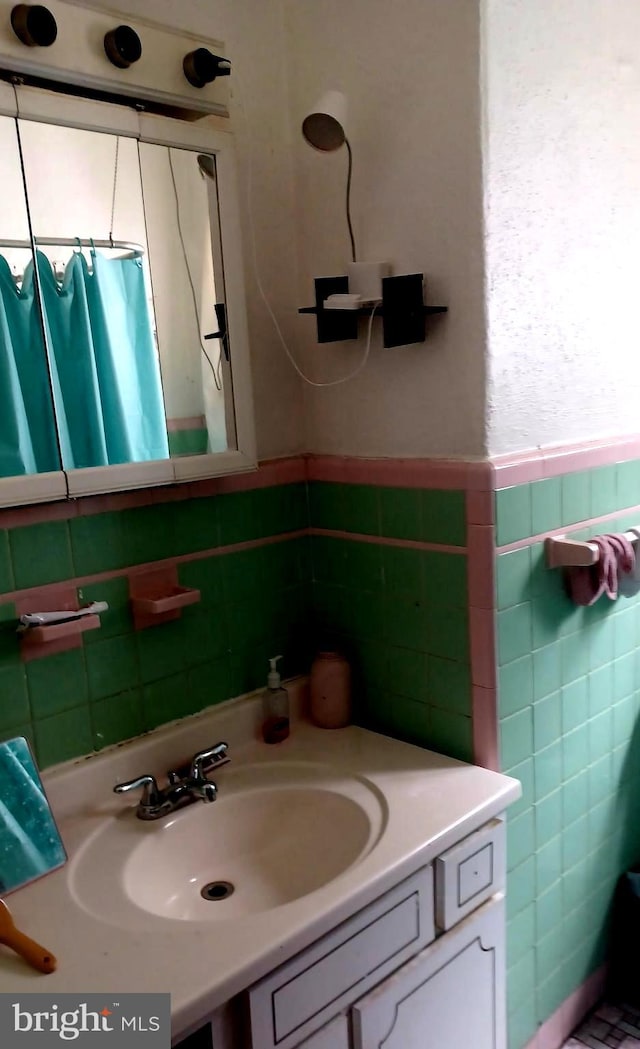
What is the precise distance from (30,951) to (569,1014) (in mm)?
1321

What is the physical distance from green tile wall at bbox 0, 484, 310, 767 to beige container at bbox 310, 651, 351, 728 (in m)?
0.11

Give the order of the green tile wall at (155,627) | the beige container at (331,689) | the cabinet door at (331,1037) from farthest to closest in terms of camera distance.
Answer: the beige container at (331,689)
the green tile wall at (155,627)
the cabinet door at (331,1037)

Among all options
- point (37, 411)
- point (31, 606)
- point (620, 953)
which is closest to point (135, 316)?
point (37, 411)

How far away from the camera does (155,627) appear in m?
1.42

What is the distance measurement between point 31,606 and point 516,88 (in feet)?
3.89

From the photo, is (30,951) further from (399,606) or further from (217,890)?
(399,606)

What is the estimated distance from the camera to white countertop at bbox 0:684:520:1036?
94 centimetres

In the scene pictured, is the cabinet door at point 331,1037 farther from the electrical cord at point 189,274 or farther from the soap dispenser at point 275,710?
the electrical cord at point 189,274

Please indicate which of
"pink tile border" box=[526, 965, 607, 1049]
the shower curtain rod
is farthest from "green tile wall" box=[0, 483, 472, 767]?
"pink tile border" box=[526, 965, 607, 1049]

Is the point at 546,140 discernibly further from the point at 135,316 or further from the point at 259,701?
the point at 259,701

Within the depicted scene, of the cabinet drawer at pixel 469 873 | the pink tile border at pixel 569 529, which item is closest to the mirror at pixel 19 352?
the pink tile border at pixel 569 529

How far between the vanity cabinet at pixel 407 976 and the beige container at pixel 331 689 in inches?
15.3

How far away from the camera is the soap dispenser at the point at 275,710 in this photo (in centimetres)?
155

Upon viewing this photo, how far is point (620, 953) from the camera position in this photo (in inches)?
72.8
